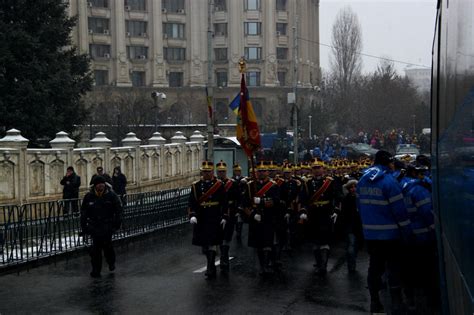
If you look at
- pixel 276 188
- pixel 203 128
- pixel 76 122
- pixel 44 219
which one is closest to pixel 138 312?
pixel 276 188

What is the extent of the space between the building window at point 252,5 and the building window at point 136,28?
36.7 feet

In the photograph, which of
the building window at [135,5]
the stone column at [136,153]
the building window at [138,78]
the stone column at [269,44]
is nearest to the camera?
the stone column at [136,153]

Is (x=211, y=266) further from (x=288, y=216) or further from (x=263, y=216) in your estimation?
(x=288, y=216)

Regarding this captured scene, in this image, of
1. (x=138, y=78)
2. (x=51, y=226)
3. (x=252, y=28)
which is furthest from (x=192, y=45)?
(x=51, y=226)

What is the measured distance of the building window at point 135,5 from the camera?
87625mm

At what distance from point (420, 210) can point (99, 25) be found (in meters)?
78.7

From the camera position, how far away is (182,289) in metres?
12.6

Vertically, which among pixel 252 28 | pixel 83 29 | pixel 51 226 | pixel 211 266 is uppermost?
pixel 252 28

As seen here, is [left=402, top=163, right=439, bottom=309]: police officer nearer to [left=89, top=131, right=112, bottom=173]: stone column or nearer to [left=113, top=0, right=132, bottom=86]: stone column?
[left=89, top=131, right=112, bottom=173]: stone column

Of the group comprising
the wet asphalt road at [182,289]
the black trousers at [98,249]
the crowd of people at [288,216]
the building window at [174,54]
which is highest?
the building window at [174,54]

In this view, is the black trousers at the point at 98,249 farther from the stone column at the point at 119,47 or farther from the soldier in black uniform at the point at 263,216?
the stone column at the point at 119,47

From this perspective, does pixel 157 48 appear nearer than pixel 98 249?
No

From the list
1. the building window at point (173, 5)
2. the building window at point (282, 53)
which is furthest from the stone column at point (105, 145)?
the building window at point (282, 53)

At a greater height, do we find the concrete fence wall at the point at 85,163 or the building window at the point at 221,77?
the building window at the point at 221,77
